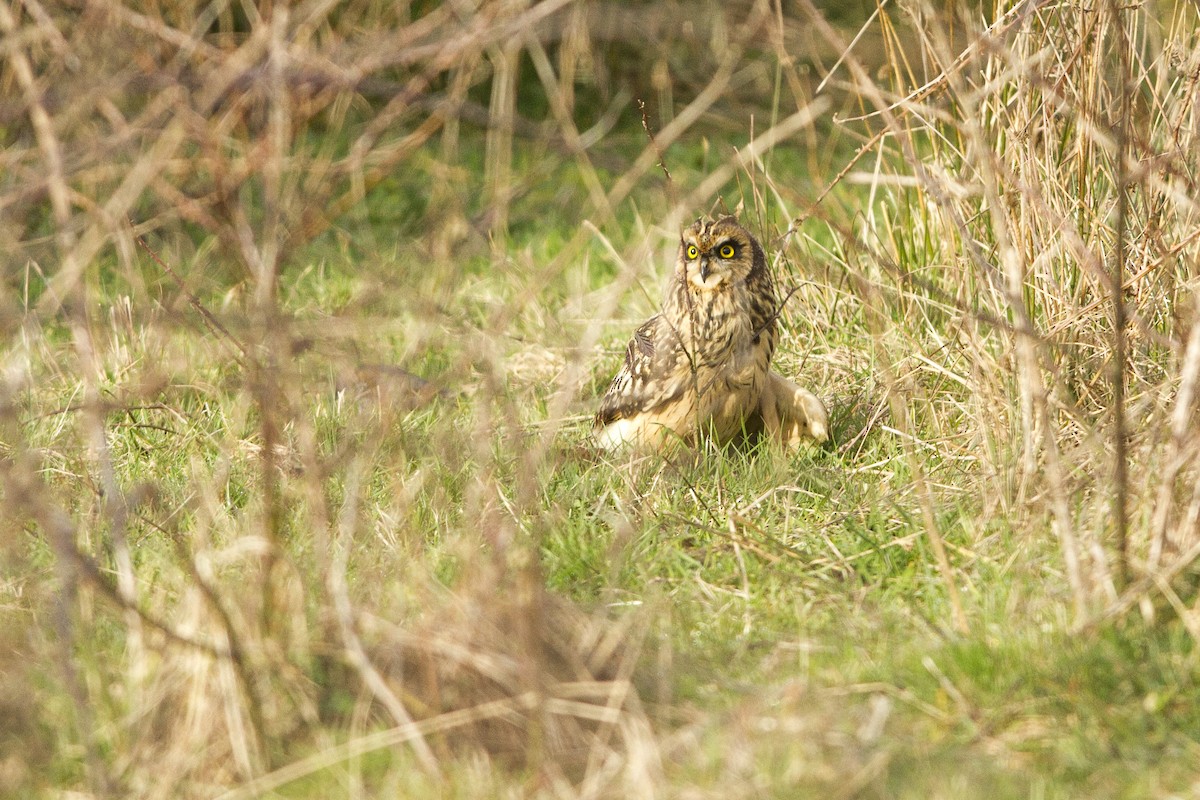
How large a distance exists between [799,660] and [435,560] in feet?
3.16

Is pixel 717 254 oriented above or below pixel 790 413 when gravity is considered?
above

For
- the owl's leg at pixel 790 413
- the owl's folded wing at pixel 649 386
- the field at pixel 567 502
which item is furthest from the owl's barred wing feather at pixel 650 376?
the owl's leg at pixel 790 413

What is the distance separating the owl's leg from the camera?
14.3ft

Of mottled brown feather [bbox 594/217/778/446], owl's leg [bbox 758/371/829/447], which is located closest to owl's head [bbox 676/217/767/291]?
mottled brown feather [bbox 594/217/778/446]

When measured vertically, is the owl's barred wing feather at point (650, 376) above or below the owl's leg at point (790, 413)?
above

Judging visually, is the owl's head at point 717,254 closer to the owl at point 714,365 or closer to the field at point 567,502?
the owl at point 714,365

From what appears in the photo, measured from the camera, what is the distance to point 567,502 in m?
3.91

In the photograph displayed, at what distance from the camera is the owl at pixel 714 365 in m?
4.34

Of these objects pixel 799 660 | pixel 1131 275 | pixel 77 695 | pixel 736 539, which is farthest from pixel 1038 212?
pixel 77 695

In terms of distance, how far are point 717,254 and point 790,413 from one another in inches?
22.0

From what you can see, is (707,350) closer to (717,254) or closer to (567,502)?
(717,254)

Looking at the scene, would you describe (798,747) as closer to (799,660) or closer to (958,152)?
(799,660)

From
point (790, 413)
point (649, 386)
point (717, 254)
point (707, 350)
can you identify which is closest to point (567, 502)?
point (649, 386)

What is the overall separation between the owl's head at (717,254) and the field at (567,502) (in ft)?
1.43
